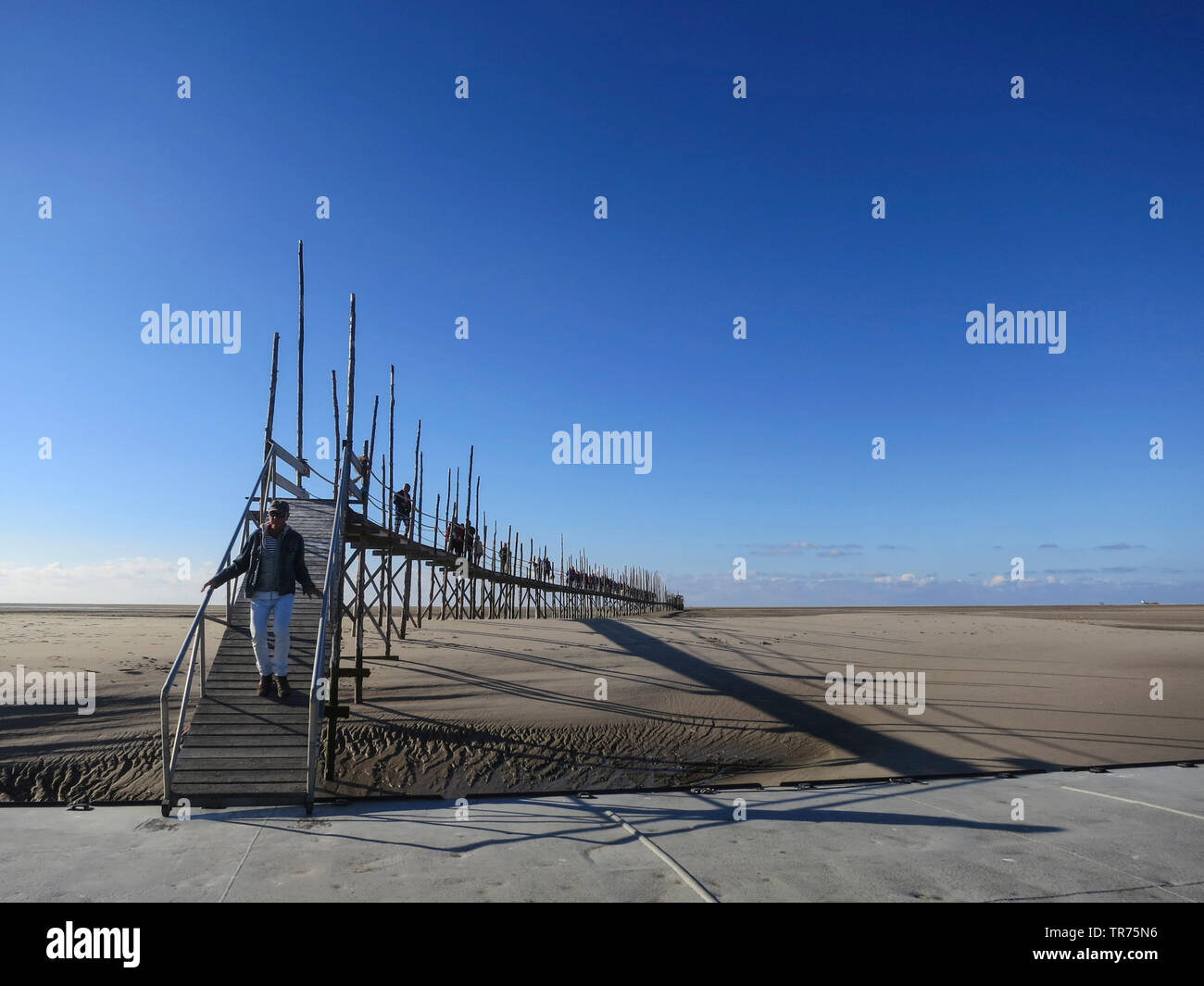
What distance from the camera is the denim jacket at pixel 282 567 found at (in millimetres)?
7258

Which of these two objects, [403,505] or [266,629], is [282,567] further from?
[403,505]

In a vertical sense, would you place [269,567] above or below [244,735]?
above

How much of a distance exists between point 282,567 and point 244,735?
A: 1.57 m

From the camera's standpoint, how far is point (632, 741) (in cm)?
982

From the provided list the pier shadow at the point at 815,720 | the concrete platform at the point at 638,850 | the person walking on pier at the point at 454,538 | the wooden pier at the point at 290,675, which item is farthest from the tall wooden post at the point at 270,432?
the person walking on pier at the point at 454,538

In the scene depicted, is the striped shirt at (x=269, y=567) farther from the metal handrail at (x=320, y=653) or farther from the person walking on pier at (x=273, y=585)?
the metal handrail at (x=320, y=653)

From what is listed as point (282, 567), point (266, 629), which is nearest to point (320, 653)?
point (266, 629)

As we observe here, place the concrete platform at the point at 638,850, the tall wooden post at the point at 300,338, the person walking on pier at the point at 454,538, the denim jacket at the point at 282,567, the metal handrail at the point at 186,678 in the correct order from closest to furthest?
the concrete platform at the point at 638,850 → the metal handrail at the point at 186,678 → the denim jacket at the point at 282,567 → the tall wooden post at the point at 300,338 → the person walking on pier at the point at 454,538

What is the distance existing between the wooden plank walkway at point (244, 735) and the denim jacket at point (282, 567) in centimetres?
88

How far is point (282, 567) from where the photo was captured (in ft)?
23.9

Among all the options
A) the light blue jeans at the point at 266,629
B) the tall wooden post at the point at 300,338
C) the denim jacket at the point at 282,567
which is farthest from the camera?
the tall wooden post at the point at 300,338

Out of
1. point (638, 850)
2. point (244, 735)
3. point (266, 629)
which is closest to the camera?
point (638, 850)
